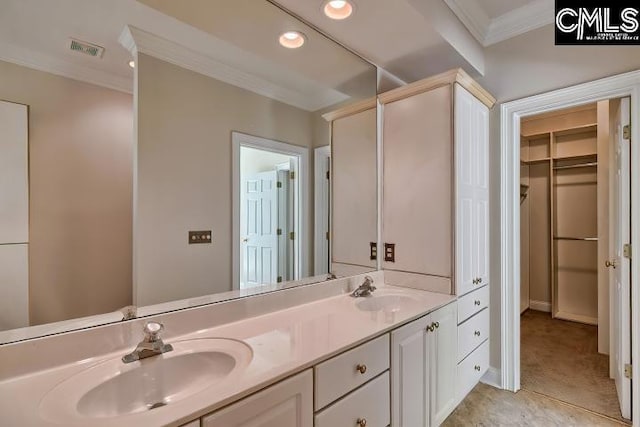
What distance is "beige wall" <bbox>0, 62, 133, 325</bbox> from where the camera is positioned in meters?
1.00

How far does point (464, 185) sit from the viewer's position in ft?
6.51

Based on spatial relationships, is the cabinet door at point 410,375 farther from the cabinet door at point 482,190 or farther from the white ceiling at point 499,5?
the white ceiling at point 499,5

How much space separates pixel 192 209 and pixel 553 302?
4.41m

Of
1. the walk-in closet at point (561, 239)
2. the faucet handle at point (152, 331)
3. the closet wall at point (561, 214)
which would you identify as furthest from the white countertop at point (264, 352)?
the closet wall at point (561, 214)

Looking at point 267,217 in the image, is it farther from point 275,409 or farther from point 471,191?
point 471,191

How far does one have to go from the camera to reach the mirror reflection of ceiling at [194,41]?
100 centimetres

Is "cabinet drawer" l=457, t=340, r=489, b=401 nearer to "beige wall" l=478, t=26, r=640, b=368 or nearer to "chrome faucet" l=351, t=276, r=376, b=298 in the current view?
"beige wall" l=478, t=26, r=640, b=368

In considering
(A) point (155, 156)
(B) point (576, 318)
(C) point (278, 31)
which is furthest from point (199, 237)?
(B) point (576, 318)

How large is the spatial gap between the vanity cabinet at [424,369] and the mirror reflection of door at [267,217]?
703 millimetres

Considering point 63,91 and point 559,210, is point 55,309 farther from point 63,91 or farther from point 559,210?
point 559,210

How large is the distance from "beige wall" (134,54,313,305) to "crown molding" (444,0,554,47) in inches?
62.8

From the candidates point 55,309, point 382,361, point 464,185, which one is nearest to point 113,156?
point 55,309

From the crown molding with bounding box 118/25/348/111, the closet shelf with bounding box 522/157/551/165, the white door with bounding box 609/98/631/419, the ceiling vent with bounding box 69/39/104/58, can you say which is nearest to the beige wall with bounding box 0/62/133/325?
the ceiling vent with bounding box 69/39/104/58

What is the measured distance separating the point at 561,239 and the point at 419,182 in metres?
2.94
